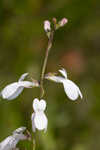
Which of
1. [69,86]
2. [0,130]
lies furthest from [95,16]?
[69,86]

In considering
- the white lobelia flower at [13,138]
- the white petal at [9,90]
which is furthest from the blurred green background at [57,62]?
the white petal at [9,90]

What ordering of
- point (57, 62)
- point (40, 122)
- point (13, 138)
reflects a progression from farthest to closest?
point (57, 62) < point (13, 138) < point (40, 122)

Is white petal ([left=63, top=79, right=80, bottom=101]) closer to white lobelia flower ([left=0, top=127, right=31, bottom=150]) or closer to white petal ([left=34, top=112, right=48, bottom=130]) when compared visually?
white petal ([left=34, top=112, right=48, bottom=130])

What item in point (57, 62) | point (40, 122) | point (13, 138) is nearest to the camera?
point (40, 122)

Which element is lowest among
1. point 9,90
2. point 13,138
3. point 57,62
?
point 13,138

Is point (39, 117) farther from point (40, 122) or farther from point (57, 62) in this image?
point (57, 62)

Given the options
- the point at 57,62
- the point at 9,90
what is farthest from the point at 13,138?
the point at 57,62

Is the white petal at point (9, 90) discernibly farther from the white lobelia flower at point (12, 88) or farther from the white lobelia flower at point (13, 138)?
the white lobelia flower at point (13, 138)

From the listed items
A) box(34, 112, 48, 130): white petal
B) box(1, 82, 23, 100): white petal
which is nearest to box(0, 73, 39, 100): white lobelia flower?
box(1, 82, 23, 100): white petal

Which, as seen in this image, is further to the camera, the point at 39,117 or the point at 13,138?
the point at 13,138
